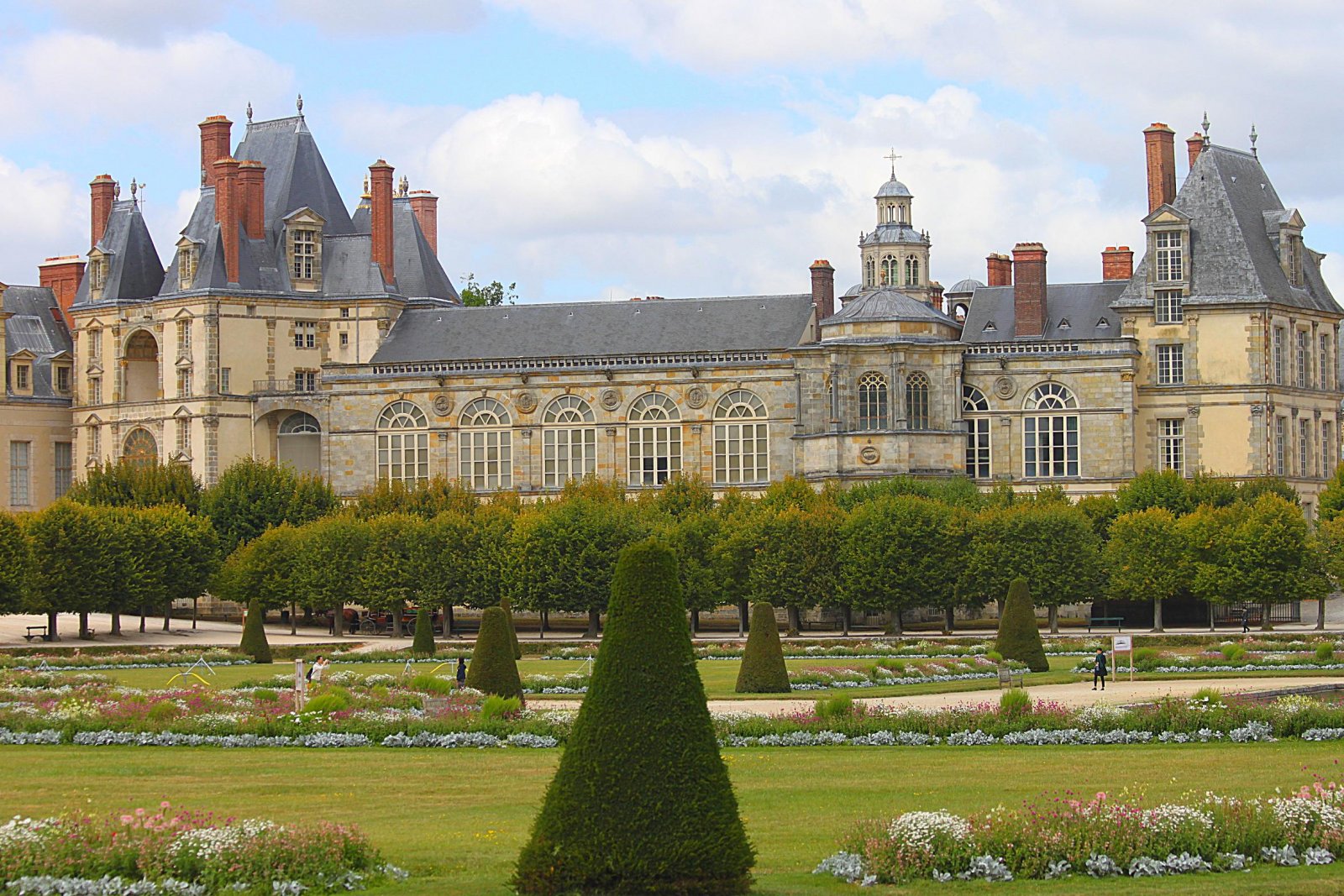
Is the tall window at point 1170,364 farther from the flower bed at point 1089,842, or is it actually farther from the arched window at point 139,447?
the flower bed at point 1089,842

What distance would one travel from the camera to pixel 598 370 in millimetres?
78125

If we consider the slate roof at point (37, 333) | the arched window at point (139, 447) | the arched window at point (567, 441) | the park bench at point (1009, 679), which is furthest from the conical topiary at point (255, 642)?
the slate roof at point (37, 333)

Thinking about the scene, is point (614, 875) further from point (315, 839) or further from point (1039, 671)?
point (1039, 671)

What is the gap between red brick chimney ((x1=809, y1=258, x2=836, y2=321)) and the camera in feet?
259

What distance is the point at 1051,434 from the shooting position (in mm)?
75562

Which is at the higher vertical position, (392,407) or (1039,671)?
(392,407)

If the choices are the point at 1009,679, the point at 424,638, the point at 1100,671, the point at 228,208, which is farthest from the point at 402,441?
the point at 1100,671

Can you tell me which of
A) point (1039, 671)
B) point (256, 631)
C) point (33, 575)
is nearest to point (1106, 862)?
point (1039, 671)

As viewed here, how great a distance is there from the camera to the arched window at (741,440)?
7688cm

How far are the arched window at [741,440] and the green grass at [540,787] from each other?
47.7 m

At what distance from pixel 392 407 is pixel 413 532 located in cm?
1487

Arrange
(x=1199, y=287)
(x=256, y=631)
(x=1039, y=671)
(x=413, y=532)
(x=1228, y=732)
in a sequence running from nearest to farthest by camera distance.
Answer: (x=1228, y=732) < (x=1039, y=671) < (x=256, y=631) < (x=413, y=532) < (x=1199, y=287)

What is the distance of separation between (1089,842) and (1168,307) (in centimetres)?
5985

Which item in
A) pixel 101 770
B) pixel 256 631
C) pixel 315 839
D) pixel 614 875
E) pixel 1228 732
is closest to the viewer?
pixel 614 875
